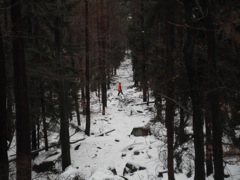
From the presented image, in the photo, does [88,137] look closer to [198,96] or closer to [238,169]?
[238,169]

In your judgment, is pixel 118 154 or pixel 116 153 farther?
pixel 116 153

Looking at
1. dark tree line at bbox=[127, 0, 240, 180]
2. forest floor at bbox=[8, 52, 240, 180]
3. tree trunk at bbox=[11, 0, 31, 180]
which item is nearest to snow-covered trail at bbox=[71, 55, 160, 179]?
forest floor at bbox=[8, 52, 240, 180]

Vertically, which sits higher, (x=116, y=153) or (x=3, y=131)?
(x=3, y=131)

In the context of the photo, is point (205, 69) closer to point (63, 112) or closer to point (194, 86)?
point (194, 86)

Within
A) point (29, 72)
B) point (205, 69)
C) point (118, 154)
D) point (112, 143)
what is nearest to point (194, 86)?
point (205, 69)

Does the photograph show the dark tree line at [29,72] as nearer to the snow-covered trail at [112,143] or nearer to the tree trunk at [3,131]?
the tree trunk at [3,131]

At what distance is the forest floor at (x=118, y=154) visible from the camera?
12.1 metres

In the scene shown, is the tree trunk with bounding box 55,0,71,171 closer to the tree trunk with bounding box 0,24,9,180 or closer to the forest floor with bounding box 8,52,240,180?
the forest floor with bounding box 8,52,240,180

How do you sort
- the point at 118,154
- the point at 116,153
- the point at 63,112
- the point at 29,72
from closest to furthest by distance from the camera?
1. the point at 29,72
2. the point at 63,112
3. the point at 118,154
4. the point at 116,153

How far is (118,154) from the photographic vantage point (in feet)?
50.4

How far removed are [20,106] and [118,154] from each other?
8500 millimetres

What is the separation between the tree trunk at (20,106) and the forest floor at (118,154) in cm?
189

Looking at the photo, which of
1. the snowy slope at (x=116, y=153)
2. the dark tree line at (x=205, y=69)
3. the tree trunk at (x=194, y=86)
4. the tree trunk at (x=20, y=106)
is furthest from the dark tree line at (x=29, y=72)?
the tree trunk at (x=194, y=86)

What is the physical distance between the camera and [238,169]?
11.2 metres
